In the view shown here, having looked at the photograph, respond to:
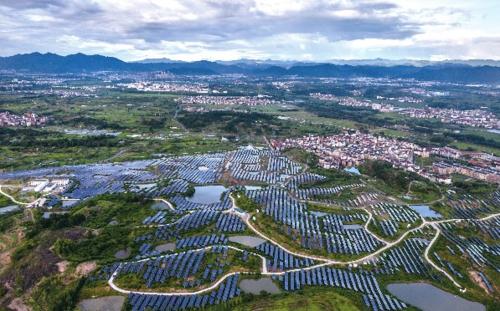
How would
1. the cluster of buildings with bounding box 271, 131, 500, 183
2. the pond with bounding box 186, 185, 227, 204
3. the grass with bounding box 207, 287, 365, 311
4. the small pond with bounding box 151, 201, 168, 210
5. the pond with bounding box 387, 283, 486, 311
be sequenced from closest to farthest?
1. the grass with bounding box 207, 287, 365, 311
2. the pond with bounding box 387, 283, 486, 311
3. the small pond with bounding box 151, 201, 168, 210
4. the pond with bounding box 186, 185, 227, 204
5. the cluster of buildings with bounding box 271, 131, 500, 183

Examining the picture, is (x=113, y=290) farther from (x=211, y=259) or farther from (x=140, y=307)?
(x=211, y=259)

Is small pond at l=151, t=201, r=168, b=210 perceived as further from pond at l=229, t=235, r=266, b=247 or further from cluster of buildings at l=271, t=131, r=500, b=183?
cluster of buildings at l=271, t=131, r=500, b=183

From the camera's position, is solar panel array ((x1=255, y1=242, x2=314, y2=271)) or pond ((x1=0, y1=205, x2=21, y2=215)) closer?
solar panel array ((x1=255, y1=242, x2=314, y2=271))

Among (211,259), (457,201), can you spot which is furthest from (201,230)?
(457,201)

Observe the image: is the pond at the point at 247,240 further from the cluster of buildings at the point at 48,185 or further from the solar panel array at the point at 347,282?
the cluster of buildings at the point at 48,185

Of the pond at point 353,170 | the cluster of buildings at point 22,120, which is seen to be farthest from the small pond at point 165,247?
the cluster of buildings at point 22,120

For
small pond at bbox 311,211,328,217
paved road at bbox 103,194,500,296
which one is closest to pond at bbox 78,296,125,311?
paved road at bbox 103,194,500,296

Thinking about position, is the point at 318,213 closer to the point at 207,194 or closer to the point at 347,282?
the point at 347,282
